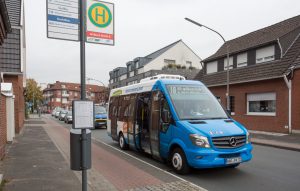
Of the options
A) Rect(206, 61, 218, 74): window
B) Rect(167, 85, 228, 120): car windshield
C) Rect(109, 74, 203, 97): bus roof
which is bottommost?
Rect(167, 85, 228, 120): car windshield

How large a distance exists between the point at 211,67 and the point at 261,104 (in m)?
7.31

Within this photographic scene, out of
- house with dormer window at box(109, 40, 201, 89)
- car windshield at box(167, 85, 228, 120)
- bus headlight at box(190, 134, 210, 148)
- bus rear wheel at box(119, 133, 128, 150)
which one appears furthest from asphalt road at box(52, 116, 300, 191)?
house with dormer window at box(109, 40, 201, 89)

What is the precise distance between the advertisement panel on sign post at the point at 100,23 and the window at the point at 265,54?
16997mm

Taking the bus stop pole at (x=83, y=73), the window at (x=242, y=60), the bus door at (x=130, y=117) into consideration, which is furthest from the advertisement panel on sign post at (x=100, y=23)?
the window at (x=242, y=60)

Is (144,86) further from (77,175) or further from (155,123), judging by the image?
(77,175)

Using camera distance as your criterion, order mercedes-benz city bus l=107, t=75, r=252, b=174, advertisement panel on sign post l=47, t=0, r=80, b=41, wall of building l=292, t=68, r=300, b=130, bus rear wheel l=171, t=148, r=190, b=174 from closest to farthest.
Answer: advertisement panel on sign post l=47, t=0, r=80, b=41 → mercedes-benz city bus l=107, t=75, r=252, b=174 → bus rear wheel l=171, t=148, r=190, b=174 → wall of building l=292, t=68, r=300, b=130

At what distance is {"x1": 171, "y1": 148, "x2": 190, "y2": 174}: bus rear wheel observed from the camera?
740 centimetres

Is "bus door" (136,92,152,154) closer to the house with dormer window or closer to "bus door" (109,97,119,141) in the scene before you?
"bus door" (109,97,119,141)

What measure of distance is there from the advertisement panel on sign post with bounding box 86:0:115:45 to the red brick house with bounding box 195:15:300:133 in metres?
14.7

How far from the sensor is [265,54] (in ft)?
65.0

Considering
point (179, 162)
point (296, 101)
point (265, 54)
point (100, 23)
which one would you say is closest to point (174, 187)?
point (179, 162)

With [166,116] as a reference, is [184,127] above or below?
below

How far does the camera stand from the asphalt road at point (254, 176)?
6406 mm

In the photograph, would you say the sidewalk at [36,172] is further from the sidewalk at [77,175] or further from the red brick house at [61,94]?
the red brick house at [61,94]
